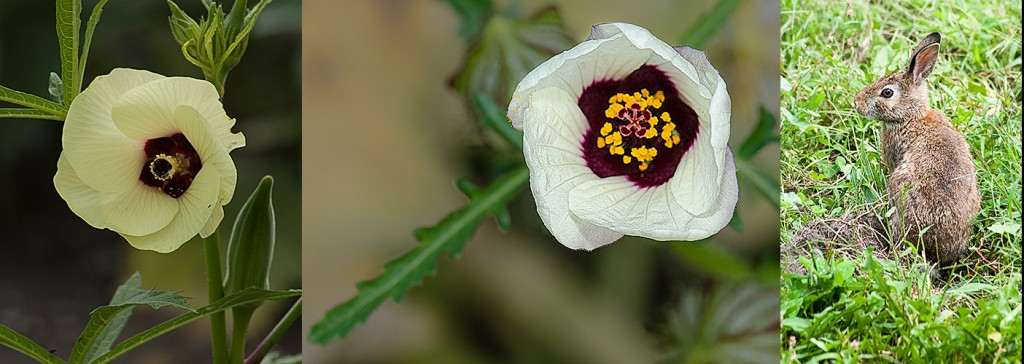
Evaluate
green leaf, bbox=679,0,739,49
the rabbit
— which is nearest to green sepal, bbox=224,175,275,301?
green leaf, bbox=679,0,739,49

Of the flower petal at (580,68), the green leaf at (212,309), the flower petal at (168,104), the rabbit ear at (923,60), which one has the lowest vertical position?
the rabbit ear at (923,60)

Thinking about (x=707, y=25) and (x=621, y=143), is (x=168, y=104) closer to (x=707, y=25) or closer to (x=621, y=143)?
(x=621, y=143)

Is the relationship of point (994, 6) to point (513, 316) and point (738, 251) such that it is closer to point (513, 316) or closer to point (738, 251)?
point (738, 251)

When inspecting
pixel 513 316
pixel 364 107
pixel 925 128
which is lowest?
pixel 925 128

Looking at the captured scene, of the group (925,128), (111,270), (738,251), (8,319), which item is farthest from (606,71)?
(8,319)

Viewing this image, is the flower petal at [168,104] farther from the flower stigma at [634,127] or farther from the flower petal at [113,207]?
the flower stigma at [634,127]

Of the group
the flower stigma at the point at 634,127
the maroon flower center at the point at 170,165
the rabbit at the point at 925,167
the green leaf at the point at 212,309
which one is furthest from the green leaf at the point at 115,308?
the rabbit at the point at 925,167
